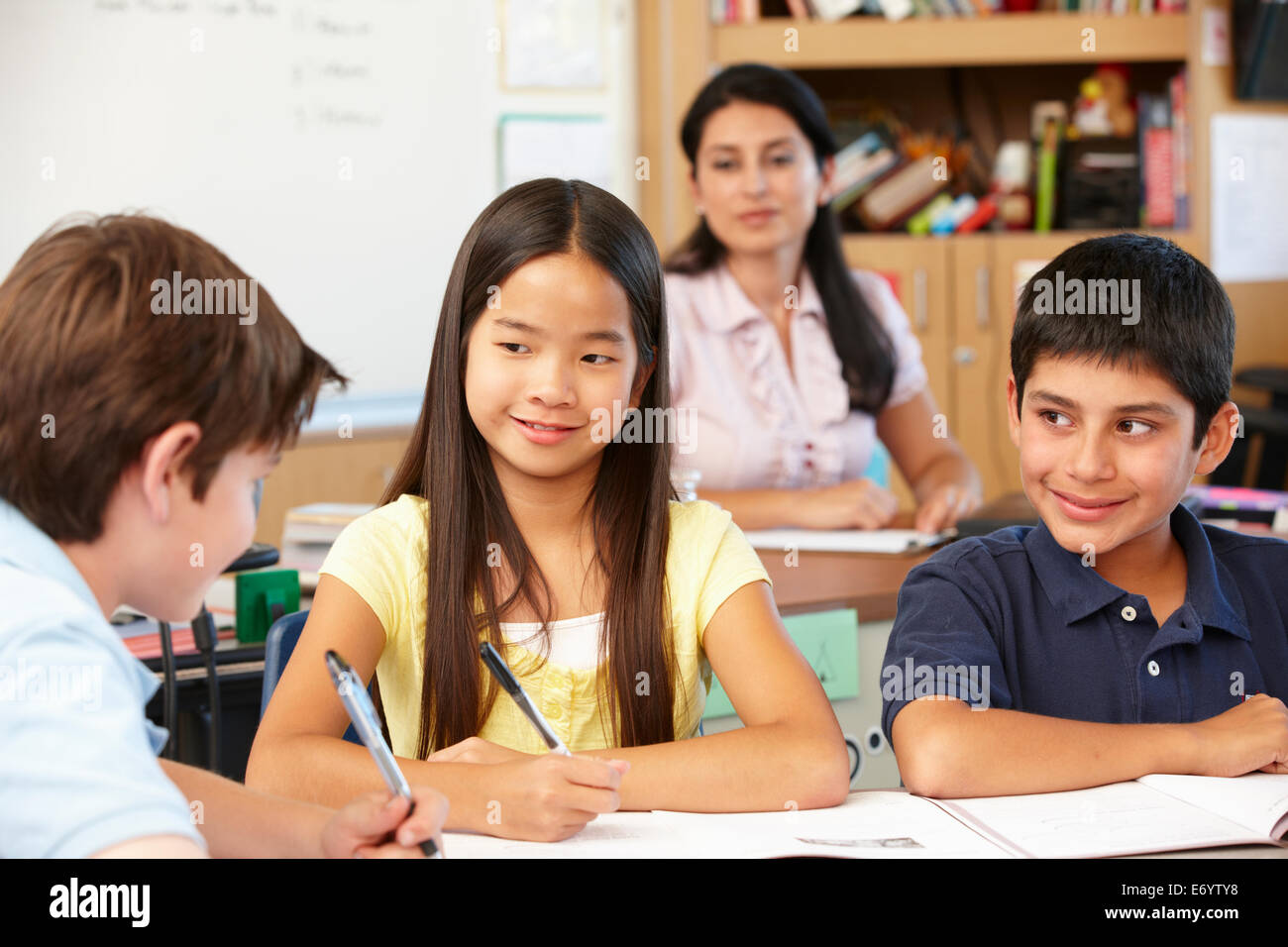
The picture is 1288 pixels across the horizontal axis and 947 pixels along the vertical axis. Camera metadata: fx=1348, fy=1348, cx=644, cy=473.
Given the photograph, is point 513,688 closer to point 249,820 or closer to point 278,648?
point 249,820

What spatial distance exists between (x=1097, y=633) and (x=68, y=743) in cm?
98

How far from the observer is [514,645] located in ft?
4.36

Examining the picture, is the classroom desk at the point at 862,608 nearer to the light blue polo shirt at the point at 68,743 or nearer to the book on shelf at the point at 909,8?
the light blue polo shirt at the point at 68,743

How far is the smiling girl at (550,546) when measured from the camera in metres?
1.30

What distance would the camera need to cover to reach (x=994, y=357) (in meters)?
4.10

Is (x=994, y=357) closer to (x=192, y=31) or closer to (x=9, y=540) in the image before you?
(x=192, y=31)

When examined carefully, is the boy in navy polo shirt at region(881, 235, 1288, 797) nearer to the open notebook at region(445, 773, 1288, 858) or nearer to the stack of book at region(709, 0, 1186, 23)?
the open notebook at region(445, 773, 1288, 858)

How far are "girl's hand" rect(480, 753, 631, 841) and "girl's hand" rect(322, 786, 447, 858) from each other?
0.13m

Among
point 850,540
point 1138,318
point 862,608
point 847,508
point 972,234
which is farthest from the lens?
point 972,234

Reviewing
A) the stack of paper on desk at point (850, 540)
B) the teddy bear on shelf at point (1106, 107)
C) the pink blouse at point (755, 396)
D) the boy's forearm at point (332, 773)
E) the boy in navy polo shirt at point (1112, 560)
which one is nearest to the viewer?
the boy's forearm at point (332, 773)

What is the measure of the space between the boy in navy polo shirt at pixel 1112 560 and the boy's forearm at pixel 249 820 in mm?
540

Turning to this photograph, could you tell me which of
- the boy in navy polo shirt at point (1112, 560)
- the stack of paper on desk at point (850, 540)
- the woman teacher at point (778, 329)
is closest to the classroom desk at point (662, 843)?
the boy in navy polo shirt at point (1112, 560)

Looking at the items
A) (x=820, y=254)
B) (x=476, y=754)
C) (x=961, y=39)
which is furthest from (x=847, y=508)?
(x=961, y=39)

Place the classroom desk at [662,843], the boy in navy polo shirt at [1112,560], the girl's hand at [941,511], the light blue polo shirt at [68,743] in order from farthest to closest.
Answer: the girl's hand at [941,511], the boy in navy polo shirt at [1112,560], the classroom desk at [662,843], the light blue polo shirt at [68,743]
